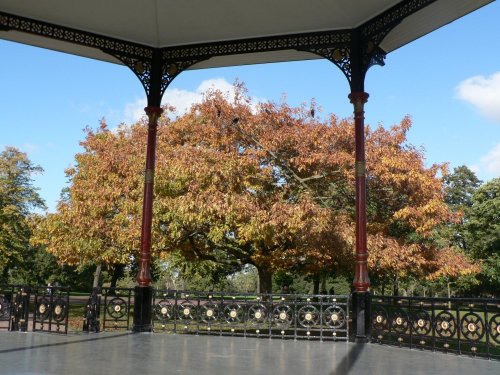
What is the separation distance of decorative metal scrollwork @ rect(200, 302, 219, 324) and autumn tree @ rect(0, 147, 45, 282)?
744 inches

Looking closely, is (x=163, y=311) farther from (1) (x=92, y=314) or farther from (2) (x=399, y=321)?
(2) (x=399, y=321)

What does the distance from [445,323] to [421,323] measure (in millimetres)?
430

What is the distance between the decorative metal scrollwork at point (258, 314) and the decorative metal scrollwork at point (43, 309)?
3715 mm

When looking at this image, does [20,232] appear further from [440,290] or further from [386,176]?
[440,290]

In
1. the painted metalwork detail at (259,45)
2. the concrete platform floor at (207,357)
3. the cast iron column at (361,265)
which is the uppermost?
the painted metalwork detail at (259,45)

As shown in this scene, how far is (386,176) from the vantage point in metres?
12.9

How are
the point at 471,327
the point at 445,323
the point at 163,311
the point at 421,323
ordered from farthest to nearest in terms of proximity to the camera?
1. the point at 163,311
2. the point at 421,323
3. the point at 445,323
4. the point at 471,327

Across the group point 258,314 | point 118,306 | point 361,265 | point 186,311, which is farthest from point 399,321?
point 118,306

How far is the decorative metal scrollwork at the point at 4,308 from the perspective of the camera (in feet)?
30.6

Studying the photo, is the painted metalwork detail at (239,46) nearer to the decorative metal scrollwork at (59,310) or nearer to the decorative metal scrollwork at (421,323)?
the decorative metal scrollwork at (421,323)

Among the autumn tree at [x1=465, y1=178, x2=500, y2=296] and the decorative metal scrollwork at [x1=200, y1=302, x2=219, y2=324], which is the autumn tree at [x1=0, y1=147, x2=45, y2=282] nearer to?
the decorative metal scrollwork at [x1=200, y1=302, x2=219, y2=324]

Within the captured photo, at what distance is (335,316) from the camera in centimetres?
877

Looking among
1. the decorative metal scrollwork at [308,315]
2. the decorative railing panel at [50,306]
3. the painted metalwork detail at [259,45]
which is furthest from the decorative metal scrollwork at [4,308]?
the painted metalwork detail at [259,45]

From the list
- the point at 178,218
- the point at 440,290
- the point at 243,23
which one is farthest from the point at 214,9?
the point at 440,290
